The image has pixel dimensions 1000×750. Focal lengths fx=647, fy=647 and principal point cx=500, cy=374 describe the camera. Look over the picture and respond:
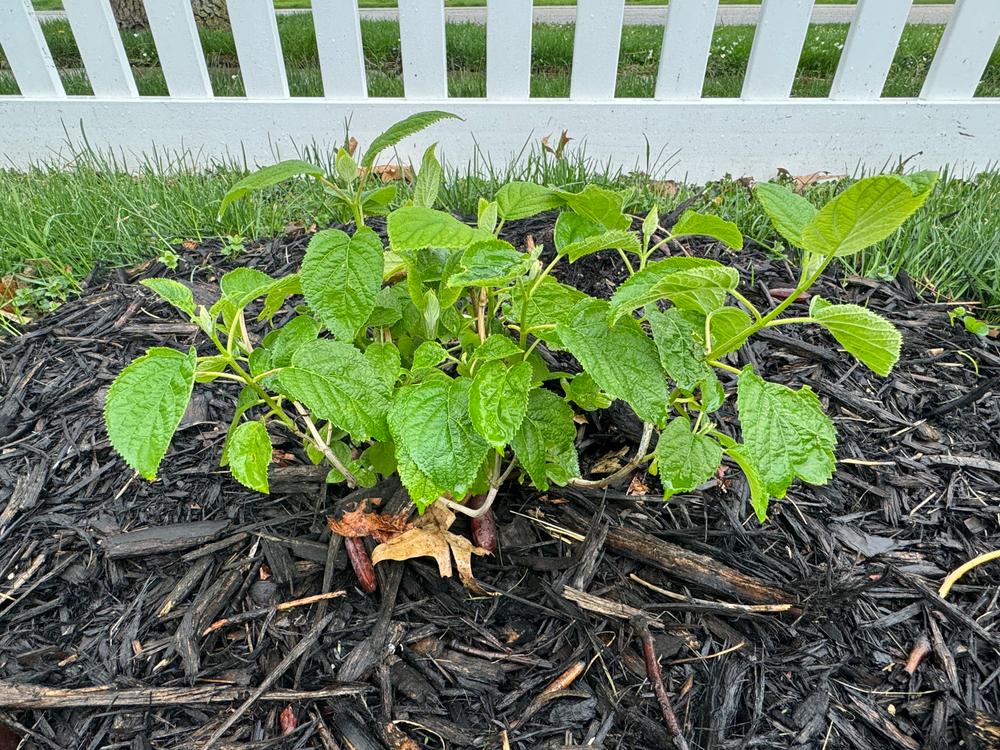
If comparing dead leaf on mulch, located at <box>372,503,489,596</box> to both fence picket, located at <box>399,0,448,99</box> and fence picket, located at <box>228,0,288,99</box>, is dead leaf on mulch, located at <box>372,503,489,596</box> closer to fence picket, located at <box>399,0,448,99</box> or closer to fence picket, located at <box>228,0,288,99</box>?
fence picket, located at <box>399,0,448,99</box>

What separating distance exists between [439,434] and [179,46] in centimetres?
319

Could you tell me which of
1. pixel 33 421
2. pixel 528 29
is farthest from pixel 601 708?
pixel 528 29

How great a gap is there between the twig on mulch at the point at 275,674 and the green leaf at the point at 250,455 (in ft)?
1.31

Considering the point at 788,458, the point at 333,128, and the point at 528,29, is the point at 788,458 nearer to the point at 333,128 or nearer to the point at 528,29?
the point at 528,29

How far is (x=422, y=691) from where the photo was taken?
1198 mm

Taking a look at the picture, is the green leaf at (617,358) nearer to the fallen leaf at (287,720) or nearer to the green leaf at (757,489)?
the green leaf at (757,489)

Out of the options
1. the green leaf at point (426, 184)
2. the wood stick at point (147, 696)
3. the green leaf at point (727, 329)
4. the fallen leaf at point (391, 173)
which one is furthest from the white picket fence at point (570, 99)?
the wood stick at point (147, 696)

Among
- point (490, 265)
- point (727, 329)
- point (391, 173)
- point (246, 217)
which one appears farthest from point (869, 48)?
point (490, 265)

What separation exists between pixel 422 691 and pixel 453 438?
0.54m

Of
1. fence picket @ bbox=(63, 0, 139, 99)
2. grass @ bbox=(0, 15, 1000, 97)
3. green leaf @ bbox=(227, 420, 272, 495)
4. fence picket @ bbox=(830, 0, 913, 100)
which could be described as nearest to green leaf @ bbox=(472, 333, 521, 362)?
green leaf @ bbox=(227, 420, 272, 495)

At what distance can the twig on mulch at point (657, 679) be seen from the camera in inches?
43.1

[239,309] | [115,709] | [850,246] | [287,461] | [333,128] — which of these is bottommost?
[115,709]

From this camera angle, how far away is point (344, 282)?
99cm

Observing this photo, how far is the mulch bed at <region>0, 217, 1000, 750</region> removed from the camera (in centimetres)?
116
